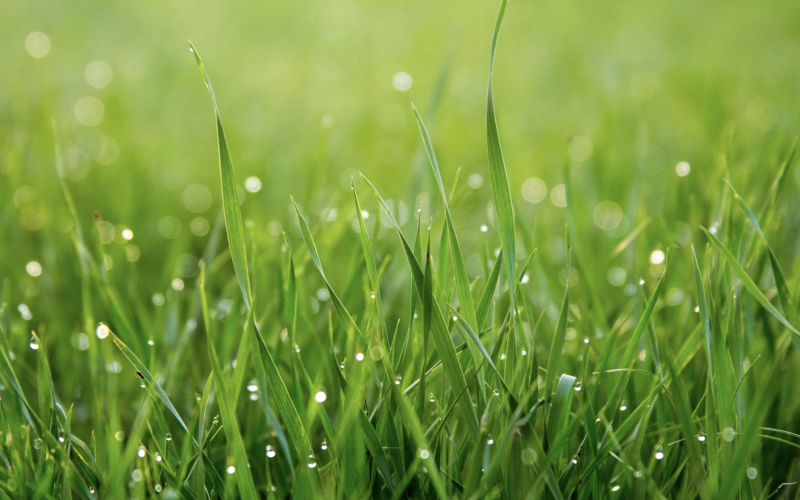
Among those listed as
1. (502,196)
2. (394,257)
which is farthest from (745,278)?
(394,257)

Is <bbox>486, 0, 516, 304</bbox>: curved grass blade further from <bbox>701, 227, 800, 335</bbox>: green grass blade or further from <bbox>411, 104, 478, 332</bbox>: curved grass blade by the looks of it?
<bbox>701, 227, 800, 335</bbox>: green grass blade

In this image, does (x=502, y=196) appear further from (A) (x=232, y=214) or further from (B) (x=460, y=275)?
(A) (x=232, y=214)

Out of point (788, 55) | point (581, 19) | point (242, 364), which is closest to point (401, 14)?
point (581, 19)

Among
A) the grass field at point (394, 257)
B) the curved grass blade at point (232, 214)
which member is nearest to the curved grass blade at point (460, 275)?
the grass field at point (394, 257)

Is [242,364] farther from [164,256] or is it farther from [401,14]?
[401,14]

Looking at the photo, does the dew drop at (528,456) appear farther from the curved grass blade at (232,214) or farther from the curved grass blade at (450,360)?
the curved grass blade at (232,214)
